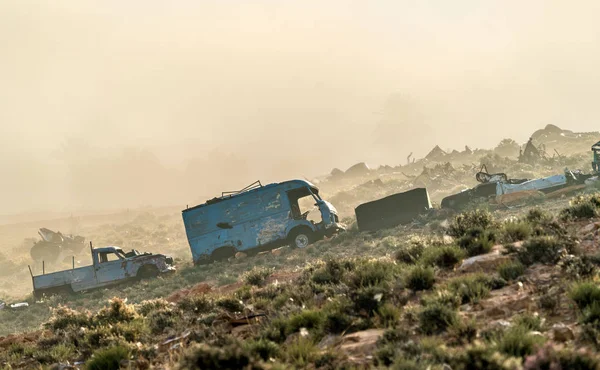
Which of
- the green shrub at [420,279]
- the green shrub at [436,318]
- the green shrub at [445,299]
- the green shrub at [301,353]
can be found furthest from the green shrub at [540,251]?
the green shrub at [301,353]

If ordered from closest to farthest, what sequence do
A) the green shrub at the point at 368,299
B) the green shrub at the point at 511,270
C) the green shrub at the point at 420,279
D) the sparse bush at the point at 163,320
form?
the green shrub at the point at 368,299, the green shrub at the point at 511,270, the green shrub at the point at 420,279, the sparse bush at the point at 163,320

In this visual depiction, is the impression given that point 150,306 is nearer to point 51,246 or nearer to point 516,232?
point 516,232

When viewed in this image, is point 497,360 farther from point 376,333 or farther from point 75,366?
point 75,366

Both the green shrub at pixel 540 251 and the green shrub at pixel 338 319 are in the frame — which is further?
the green shrub at pixel 540 251

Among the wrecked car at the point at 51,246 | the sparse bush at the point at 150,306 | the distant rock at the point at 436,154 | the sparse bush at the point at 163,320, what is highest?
the distant rock at the point at 436,154

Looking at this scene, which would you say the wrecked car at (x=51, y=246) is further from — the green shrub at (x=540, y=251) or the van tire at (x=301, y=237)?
the green shrub at (x=540, y=251)

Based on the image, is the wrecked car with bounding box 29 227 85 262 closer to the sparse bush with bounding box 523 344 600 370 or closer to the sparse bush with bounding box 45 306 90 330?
the sparse bush with bounding box 45 306 90 330

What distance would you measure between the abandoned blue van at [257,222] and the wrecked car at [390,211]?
4.33ft

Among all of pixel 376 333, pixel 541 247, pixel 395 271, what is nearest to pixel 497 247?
pixel 541 247

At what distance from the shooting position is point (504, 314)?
18.7ft

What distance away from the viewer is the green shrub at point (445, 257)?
328 inches

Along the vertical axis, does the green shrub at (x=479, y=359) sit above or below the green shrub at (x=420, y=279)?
below

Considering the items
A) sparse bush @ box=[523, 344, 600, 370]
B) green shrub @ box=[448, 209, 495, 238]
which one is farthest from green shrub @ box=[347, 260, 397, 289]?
sparse bush @ box=[523, 344, 600, 370]

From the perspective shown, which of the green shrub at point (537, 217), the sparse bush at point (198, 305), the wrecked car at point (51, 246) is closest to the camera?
the sparse bush at point (198, 305)
